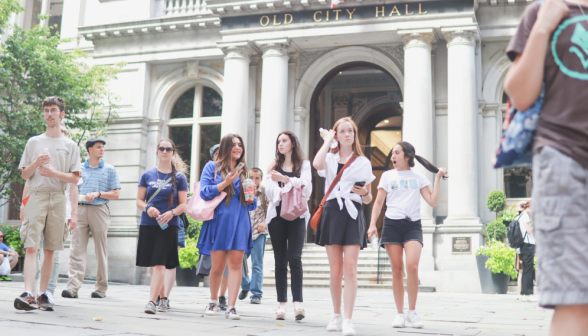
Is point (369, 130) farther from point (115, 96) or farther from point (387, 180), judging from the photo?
point (387, 180)

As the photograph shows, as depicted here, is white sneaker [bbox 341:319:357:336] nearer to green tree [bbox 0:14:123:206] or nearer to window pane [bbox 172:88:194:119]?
green tree [bbox 0:14:123:206]

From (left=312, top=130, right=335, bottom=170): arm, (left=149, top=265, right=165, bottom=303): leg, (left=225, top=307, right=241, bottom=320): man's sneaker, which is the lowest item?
(left=225, top=307, right=241, bottom=320): man's sneaker

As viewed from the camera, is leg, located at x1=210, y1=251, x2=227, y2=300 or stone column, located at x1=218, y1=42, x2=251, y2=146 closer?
leg, located at x1=210, y1=251, x2=227, y2=300

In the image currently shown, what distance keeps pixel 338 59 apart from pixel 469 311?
1172cm

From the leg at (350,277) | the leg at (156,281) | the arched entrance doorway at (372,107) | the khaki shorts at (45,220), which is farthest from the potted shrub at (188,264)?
the arched entrance doorway at (372,107)

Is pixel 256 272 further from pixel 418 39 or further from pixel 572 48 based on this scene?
pixel 418 39

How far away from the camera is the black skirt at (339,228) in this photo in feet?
19.4

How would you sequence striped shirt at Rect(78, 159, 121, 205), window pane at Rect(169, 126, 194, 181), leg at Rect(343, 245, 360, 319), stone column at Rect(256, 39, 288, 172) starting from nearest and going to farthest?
leg at Rect(343, 245, 360, 319)
striped shirt at Rect(78, 159, 121, 205)
stone column at Rect(256, 39, 288, 172)
window pane at Rect(169, 126, 194, 181)

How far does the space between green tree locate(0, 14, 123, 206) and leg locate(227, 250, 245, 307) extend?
41.7 feet

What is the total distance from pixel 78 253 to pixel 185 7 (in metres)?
13.0

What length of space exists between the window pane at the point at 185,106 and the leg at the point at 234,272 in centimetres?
1473

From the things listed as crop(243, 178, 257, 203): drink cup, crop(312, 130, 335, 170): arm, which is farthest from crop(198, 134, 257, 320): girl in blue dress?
crop(312, 130, 335, 170): arm

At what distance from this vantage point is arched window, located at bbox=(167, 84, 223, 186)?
20.3m

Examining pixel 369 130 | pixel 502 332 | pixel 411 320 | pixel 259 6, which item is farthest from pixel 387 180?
pixel 369 130
